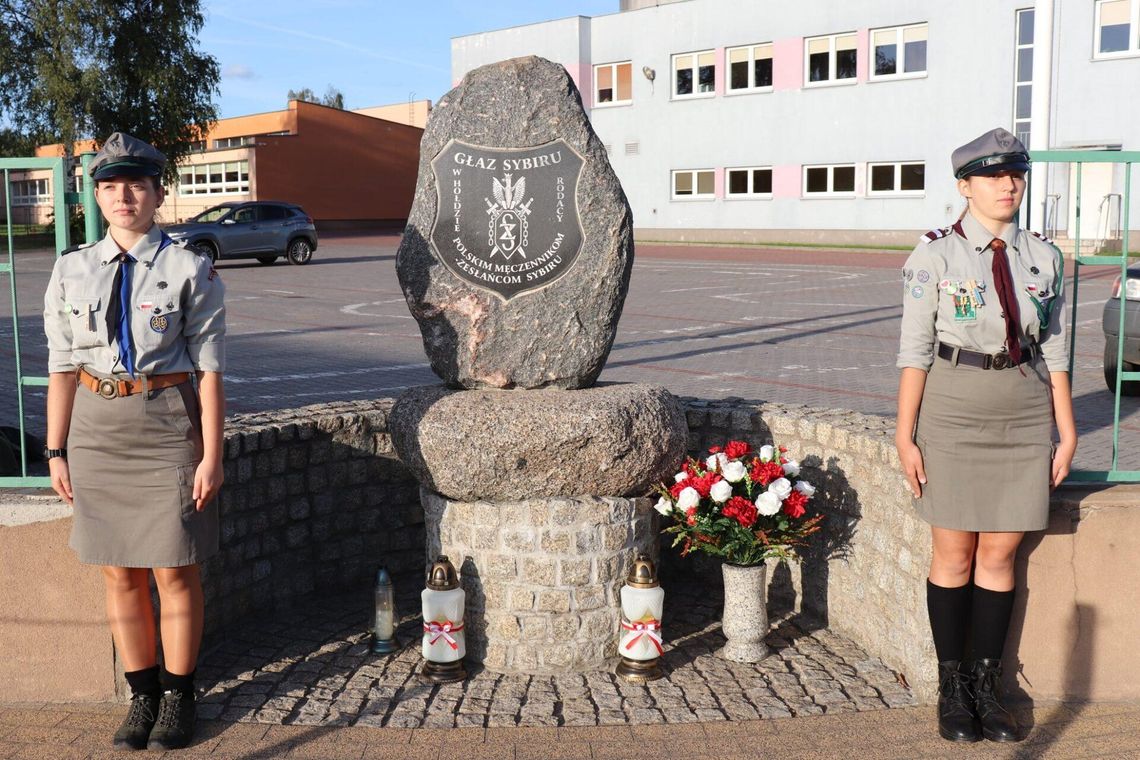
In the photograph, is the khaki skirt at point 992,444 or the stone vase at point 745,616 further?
the stone vase at point 745,616

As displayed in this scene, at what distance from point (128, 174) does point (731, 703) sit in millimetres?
2903

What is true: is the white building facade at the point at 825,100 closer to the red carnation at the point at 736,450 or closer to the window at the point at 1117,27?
the window at the point at 1117,27

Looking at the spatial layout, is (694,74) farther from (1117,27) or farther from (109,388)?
(109,388)

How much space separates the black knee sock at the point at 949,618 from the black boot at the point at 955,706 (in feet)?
0.14

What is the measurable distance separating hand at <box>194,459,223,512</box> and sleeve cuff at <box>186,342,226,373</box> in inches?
12.2

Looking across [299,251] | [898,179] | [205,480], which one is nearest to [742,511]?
[205,480]

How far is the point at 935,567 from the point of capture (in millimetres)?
4344

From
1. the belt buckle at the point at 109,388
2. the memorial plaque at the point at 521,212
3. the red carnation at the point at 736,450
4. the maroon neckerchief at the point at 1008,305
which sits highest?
the memorial plaque at the point at 521,212

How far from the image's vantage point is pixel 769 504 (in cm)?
498

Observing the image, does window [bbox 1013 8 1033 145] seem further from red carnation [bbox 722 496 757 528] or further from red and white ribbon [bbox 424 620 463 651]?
red and white ribbon [bbox 424 620 463 651]

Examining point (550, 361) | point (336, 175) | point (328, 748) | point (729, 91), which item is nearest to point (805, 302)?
point (550, 361)

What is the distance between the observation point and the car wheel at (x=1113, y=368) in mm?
10156

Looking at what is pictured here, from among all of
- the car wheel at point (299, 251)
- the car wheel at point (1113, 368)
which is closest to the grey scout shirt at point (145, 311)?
the car wheel at point (1113, 368)

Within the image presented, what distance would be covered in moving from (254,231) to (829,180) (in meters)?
15.9
